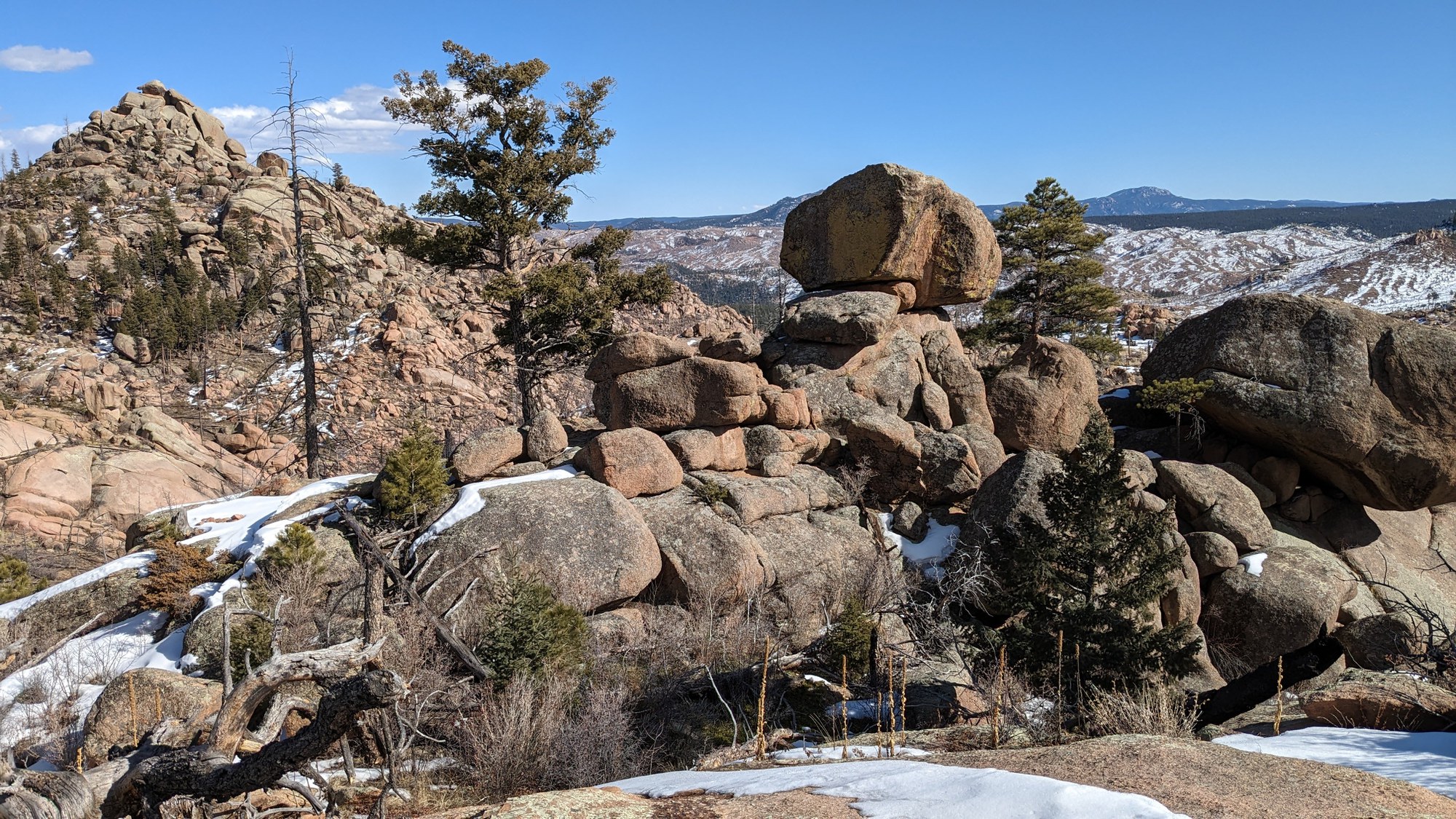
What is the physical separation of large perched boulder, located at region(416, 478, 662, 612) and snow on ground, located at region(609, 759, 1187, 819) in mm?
10043

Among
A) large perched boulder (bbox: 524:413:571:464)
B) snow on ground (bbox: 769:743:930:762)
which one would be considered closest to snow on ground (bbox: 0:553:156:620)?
large perched boulder (bbox: 524:413:571:464)

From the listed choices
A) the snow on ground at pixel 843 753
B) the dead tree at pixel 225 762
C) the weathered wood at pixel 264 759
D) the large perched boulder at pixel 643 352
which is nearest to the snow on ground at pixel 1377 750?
the snow on ground at pixel 843 753

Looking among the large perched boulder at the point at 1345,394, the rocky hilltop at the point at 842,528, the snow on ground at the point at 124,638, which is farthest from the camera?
the large perched boulder at the point at 1345,394

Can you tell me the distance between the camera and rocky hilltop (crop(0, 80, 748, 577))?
114 feet

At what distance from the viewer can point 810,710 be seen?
1553 cm

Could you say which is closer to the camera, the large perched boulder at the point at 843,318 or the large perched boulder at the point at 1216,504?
the large perched boulder at the point at 1216,504

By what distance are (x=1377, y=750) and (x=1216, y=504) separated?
15175 mm

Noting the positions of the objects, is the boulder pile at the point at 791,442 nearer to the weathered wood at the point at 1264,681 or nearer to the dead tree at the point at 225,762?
the weathered wood at the point at 1264,681

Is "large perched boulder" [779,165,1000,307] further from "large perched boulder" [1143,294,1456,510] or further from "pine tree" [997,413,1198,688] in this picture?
"pine tree" [997,413,1198,688]

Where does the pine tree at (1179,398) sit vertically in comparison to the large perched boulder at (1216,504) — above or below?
above

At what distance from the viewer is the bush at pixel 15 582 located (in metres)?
18.7

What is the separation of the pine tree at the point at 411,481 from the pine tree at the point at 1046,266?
21179 mm

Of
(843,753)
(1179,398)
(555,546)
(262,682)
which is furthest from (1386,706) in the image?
(1179,398)

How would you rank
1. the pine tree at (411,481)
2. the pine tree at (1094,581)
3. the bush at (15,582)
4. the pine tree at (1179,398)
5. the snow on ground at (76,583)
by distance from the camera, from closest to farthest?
the pine tree at (1094,581), the snow on ground at (76,583), the pine tree at (411,481), the bush at (15,582), the pine tree at (1179,398)
